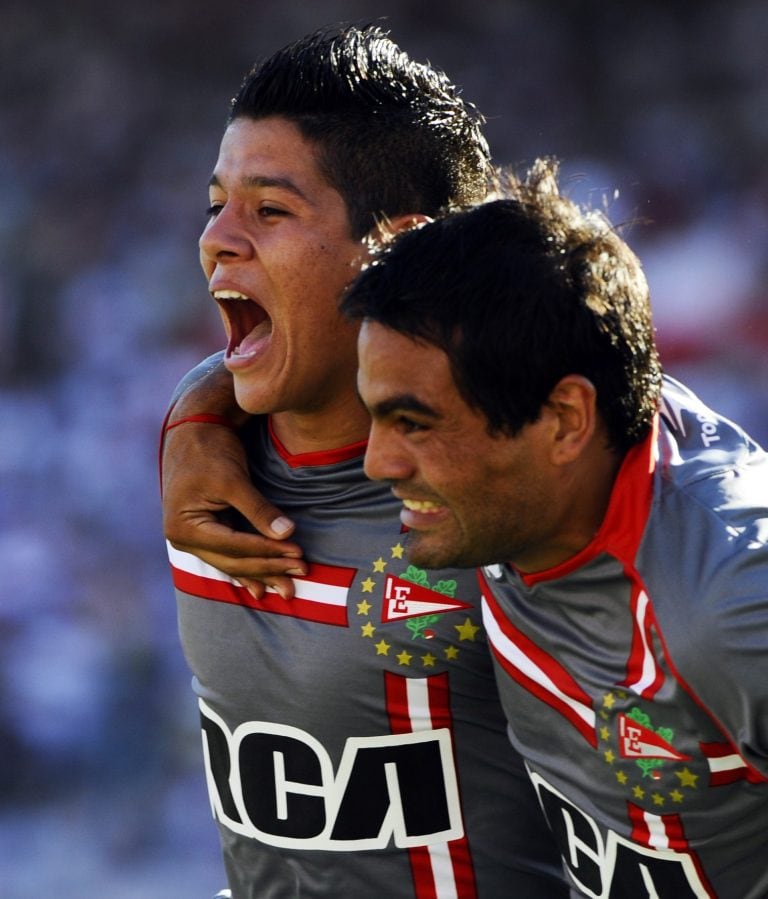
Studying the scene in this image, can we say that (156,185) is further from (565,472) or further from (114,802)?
(565,472)

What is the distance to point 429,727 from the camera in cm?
226

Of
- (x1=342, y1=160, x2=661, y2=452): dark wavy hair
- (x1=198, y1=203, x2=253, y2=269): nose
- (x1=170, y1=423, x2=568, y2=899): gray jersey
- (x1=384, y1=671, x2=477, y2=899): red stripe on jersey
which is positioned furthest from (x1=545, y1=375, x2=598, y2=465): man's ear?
(x1=198, y1=203, x2=253, y2=269): nose

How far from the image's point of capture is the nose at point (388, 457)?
Result: 6.05 ft

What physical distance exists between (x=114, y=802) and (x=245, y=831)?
3062 millimetres

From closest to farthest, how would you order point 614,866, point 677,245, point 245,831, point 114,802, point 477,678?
point 614,866 → point 477,678 → point 245,831 → point 114,802 → point 677,245

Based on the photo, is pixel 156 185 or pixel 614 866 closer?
pixel 614 866

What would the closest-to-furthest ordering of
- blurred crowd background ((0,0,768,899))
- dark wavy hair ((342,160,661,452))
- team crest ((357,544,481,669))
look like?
dark wavy hair ((342,160,661,452)) → team crest ((357,544,481,669)) → blurred crowd background ((0,0,768,899))

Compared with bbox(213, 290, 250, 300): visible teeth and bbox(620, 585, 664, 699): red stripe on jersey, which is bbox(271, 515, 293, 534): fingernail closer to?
bbox(213, 290, 250, 300): visible teeth

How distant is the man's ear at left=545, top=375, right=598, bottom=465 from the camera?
5.81 ft

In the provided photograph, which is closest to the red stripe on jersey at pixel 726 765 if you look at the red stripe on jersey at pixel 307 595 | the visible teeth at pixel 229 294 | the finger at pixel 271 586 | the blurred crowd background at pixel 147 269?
the red stripe on jersey at pixel 307 595

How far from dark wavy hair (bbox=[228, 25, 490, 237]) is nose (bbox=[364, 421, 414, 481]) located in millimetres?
525

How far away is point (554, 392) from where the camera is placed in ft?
5.83

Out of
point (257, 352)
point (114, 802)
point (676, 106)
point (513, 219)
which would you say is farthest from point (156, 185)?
point (513, 219)

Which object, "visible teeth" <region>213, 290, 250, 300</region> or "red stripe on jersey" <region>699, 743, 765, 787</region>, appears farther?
"visible teeth" <region>213, 290, 250, 300</region>
